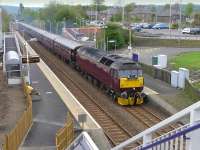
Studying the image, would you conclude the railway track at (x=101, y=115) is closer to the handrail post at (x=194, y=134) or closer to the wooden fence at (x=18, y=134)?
the wooden fence at (x=18, y=134)

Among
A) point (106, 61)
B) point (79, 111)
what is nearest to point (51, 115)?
point (79, 111)

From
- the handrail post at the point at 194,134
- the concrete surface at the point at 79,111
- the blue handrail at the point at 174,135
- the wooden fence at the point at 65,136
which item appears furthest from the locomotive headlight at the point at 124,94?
the handrail post at the point at 194,134

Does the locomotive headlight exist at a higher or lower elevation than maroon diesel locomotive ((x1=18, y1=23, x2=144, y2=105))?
lower

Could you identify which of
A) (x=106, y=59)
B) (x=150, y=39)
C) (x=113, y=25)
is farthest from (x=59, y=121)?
(x=150, y=39)

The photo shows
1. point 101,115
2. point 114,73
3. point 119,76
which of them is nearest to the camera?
point 101,115

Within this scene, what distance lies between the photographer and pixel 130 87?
2714 cm

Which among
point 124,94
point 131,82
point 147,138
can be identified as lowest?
point 124,94

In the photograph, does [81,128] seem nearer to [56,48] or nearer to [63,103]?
[63,103]

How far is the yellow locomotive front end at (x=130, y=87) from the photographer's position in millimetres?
26891

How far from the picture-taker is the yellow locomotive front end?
88.2 feet

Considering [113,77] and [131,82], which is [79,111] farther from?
[131,82]

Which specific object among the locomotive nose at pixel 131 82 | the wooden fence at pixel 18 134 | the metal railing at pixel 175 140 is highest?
the metal railing at pixel 175 140

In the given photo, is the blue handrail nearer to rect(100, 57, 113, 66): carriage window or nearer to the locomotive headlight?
the locomotive headlight

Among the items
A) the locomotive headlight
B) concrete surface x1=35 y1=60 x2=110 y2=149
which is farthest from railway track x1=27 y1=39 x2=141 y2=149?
the locomotive headlight
